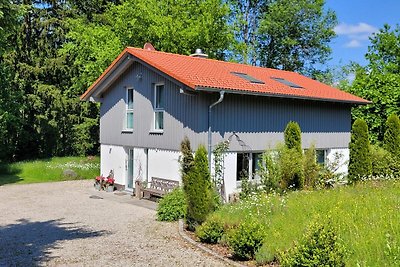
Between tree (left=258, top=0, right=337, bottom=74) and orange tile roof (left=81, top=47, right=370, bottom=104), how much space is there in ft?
68.3

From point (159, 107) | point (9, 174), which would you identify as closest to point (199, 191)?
point (159, 107)

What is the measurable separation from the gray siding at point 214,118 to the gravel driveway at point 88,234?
3.13 meters

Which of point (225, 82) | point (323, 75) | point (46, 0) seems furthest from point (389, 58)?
point (46, 0)

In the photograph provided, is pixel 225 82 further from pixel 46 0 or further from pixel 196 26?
pixel 46 0

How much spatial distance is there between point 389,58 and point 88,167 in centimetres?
2735

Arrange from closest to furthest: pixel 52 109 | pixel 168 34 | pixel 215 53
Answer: pixel 168 34, pixel 52 109, pixel 215 53

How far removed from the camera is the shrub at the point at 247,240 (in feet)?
29.0

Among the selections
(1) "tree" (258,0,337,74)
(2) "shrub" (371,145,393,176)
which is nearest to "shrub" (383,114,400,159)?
(2) "shrub" (371,145,393,176)

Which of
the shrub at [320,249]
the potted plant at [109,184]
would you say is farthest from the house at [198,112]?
the shrub at [320,249]

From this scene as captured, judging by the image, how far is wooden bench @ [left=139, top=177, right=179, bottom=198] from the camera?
16906 mm

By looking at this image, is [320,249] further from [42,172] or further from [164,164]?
[42,172]

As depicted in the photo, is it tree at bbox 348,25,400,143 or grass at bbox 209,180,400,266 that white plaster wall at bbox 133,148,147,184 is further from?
tree at bbox 348,25,400,143

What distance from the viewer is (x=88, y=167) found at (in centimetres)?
2745

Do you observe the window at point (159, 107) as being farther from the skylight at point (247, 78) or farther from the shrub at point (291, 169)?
the shrub at point (291, 169)
